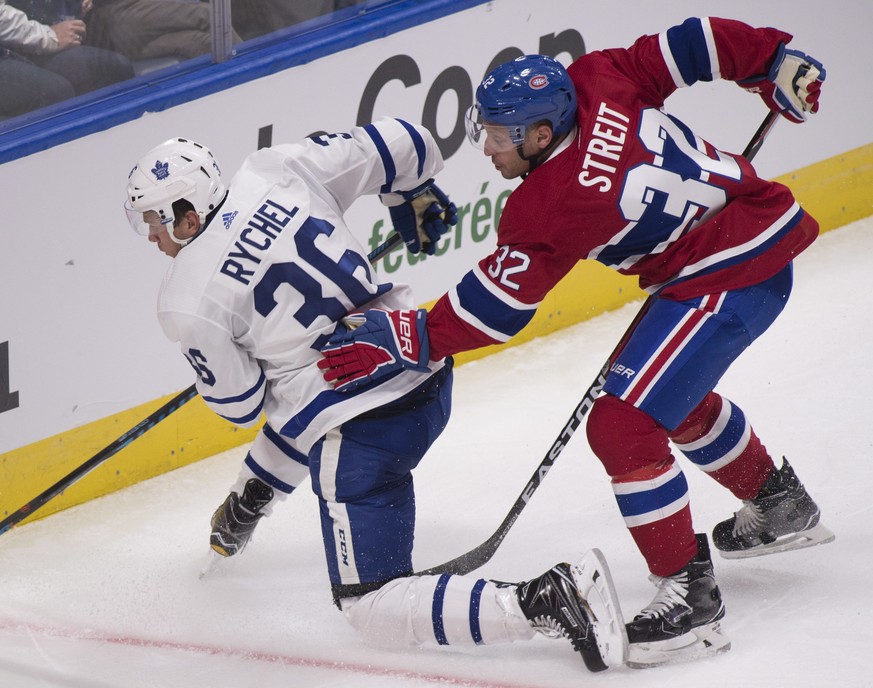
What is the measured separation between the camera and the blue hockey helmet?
109 inches

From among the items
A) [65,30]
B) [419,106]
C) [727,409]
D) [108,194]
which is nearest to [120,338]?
[108,194]

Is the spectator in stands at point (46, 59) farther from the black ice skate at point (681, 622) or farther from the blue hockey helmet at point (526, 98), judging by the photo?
the black ice skate at point (681, 622)

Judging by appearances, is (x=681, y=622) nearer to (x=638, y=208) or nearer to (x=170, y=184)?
(x=638, y=208)

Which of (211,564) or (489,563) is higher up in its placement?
(489,563)

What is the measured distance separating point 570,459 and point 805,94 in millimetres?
1413

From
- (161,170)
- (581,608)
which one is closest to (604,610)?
(581,608)

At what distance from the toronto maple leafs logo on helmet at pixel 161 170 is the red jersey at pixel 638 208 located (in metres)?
0.63

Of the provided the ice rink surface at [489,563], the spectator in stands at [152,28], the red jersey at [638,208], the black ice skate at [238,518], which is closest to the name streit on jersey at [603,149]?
the red jersey at [638,208]

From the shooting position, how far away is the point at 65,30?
12.4ft

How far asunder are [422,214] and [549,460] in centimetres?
74

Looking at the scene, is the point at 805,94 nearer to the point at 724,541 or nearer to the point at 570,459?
the point at 724,541

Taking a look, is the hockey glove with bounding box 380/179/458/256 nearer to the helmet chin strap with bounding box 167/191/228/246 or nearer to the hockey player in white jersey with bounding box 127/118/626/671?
the hockey player in white jersey with bounding box 127/118/626/671

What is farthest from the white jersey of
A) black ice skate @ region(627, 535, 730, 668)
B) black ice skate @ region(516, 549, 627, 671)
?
black ice skate @ region(627, 535, 730, 668)

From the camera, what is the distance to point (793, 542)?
329 centimetres
